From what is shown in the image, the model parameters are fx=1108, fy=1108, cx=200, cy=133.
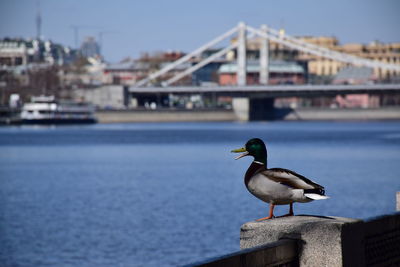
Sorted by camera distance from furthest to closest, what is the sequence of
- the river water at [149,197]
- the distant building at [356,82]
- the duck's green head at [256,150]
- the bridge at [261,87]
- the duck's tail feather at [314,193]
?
the distant building at [356,82] < the bridge at [261,87] < the river water at [149,197] < the duck's green head at [256,150] < the duck's tail feather at [314,193]

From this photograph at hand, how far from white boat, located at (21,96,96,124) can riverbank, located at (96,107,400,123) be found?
563 centimetres

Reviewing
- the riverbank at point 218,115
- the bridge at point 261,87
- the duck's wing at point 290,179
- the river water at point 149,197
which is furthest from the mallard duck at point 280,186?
the riverbank at point 218,115

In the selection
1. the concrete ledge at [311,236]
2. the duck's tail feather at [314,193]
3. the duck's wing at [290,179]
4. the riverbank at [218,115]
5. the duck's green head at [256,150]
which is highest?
the duck's green head at [256,150]

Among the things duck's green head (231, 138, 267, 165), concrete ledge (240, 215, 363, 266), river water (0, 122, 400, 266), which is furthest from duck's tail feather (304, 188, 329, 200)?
river water (0, 122, 400, 266)

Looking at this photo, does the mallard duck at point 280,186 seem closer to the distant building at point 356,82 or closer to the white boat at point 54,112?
the white boat at point 54,112

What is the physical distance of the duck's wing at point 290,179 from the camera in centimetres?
668

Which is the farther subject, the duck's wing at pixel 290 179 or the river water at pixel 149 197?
the river water at pixel 149 197

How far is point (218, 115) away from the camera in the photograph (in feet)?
477

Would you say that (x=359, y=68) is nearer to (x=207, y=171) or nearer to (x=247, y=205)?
(x=207, y=171)

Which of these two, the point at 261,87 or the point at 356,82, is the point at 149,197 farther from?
the point at 356,82

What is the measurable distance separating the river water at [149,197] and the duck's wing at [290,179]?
14018mm

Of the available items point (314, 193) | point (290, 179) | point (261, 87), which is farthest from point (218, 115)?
point (314, 193)

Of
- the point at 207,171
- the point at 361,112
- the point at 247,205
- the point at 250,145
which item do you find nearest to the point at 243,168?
the point at 207,171

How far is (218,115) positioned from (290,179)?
13878 centimetres
